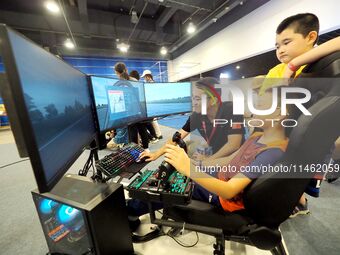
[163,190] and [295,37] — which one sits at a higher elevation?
[295,37]

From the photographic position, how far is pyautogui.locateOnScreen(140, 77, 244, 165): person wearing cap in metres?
1.27

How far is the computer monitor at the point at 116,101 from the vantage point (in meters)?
1.09

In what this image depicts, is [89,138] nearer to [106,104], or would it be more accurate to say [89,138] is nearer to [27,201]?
[106,104]

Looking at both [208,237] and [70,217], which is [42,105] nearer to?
[70,217]

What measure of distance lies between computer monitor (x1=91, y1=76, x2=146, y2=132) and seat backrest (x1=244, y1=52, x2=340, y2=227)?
0.92 meters

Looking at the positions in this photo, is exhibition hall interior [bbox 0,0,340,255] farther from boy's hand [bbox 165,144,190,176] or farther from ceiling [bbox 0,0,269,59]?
ceiling [bbox 0,0,269,59]

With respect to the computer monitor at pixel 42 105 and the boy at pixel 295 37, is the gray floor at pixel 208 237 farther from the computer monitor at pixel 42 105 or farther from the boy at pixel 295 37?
the boy at pixel 295 37

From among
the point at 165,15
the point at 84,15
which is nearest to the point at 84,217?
the point at 84,15

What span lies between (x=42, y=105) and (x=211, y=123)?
3.76 feet

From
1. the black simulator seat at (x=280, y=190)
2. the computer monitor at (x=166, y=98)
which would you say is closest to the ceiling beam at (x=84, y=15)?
the computer monitor at (x=166, y=98)

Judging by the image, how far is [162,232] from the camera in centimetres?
117

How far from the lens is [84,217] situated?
665mm

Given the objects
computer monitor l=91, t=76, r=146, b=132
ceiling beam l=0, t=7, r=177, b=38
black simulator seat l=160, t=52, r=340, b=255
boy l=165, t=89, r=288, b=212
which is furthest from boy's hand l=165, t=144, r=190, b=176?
ceiling beam l=0, t=7, r=177, b=38

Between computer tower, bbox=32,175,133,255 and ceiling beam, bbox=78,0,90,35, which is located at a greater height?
ceiling beam, bbox=78,0,90,35
